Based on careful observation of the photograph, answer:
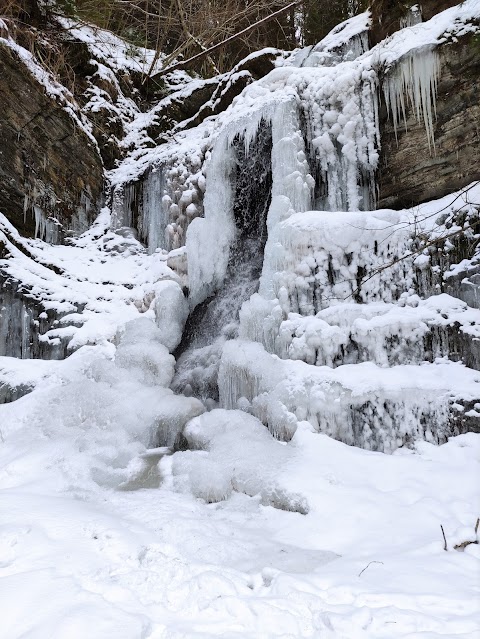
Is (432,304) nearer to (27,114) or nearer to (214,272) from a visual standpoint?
(214,272)

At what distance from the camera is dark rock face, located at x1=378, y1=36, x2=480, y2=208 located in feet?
17.7

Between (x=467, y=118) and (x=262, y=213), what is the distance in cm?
318

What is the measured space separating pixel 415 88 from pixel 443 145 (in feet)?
2.82

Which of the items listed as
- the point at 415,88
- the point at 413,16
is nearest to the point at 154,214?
the point at 415,88

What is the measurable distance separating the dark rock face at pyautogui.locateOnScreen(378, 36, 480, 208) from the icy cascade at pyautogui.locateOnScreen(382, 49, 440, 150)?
7cm

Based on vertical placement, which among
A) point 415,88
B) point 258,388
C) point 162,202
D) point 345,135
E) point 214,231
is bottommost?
point 258,388

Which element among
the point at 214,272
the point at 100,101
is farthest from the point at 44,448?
the point at 100,101

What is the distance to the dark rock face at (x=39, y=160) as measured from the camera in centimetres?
729

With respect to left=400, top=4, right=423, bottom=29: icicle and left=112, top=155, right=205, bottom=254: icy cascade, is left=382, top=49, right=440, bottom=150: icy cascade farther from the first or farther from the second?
left=112, top=155, right=205, bottom=254: icy cascade

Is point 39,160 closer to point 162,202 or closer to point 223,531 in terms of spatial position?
point 162,202

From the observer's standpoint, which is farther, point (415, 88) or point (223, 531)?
point (415, 88)

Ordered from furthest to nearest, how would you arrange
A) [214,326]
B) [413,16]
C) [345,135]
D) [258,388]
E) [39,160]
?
1. [39,160]
2. [413,16]
3. [214,326]
4. [345,135]
5. [258,388]

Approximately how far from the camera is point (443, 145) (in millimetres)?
5664

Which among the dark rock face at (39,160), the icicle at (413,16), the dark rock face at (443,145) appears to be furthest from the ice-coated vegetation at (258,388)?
the icicle at (413,16)
